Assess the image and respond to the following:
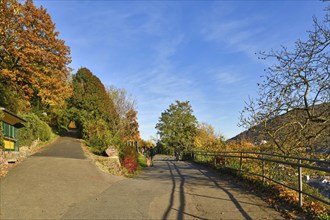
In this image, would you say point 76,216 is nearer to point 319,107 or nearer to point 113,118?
point 319,107

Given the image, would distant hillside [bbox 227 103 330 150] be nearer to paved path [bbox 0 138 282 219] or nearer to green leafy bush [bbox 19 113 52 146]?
paved path [bbox 0 138 282 219]

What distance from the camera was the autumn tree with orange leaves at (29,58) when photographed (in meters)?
22.7

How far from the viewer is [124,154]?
19484 mm

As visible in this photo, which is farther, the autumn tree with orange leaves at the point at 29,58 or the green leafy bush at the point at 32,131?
the autumn tree with orange leaves at the point at 29,58

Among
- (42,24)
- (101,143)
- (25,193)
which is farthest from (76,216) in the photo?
(42,24)

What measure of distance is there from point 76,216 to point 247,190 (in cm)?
551

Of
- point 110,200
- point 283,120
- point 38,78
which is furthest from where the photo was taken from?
point 38,78

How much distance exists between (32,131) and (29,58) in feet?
19.6

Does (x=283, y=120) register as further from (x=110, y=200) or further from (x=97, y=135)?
(x=97, y=135)

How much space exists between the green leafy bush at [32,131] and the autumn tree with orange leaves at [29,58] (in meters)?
1.41

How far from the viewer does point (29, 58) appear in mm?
24531

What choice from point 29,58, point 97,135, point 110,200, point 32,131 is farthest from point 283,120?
point 29,58

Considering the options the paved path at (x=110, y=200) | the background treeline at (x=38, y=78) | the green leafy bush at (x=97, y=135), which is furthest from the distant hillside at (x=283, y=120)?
the green leafy bush at (x=97, y=135)

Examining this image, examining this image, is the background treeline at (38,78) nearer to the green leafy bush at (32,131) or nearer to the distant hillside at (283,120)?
the green leafy bush at (32,131)
